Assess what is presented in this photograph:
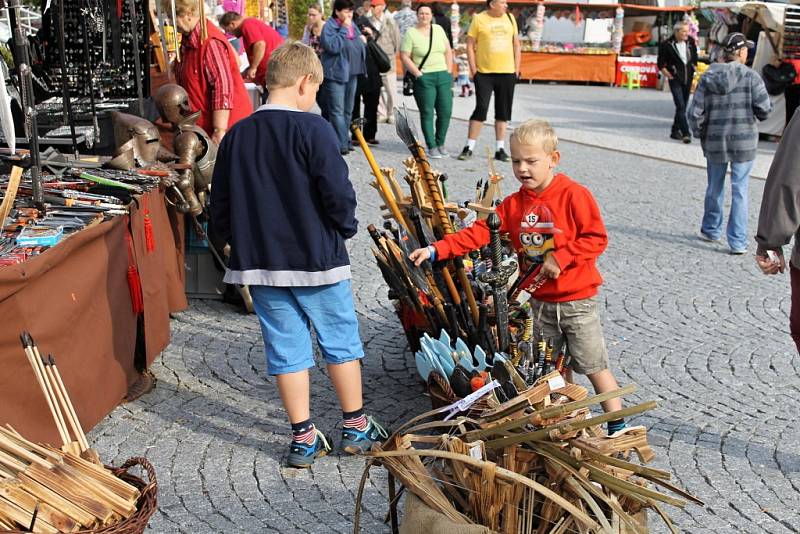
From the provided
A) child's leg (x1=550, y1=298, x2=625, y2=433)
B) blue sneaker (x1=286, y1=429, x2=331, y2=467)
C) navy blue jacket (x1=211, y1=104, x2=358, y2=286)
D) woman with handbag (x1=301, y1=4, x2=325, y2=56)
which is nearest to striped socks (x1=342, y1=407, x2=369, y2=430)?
blue sneaker (x1=286, y1=429, x2=331, y2=467)

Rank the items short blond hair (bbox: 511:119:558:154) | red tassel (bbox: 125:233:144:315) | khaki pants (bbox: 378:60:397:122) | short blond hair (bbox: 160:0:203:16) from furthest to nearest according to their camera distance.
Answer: khaki pants (bbox: 378:60:397:122)
short blond hair (bbox: 160:0:203:16)
red tassel (bbox: 125:233:144:315)
short blond hair (bbox: 511:119:558:154)

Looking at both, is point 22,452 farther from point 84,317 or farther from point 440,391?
point 440,391

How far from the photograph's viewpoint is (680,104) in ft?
45.4

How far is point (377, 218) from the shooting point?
Result: 8.08 m

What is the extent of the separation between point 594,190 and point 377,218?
279cm

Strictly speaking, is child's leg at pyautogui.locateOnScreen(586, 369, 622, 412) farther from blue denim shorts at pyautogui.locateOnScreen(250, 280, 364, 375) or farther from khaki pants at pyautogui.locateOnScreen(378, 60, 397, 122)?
khaki pants at pyautogui.locateOnScreen(378, 60, 397, 122)

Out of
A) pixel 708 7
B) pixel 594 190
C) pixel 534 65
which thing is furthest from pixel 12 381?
pixel 534 65

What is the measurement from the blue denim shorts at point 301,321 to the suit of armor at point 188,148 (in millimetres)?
1646

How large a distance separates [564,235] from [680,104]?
10.9m

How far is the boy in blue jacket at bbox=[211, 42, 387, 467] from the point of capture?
3.55m

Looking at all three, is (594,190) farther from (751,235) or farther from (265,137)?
(265,137)

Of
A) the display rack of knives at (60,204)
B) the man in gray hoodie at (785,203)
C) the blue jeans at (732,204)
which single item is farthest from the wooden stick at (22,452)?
the blue jeans at (732,204)

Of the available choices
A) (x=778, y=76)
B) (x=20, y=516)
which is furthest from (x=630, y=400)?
(x=778, y=76)

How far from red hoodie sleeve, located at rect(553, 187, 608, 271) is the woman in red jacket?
9.32ft
